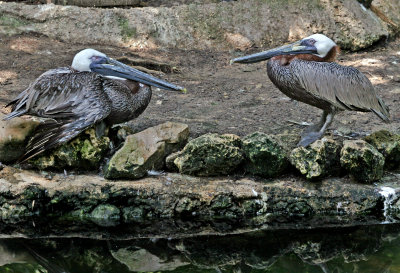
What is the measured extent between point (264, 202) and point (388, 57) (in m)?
4.38

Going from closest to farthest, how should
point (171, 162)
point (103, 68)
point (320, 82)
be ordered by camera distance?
1. point (171, 162)
2. point (320, 82)
3. point (103, 68)

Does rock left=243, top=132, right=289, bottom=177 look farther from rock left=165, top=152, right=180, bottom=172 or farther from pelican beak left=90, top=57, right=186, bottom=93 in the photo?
pelican beak left=90, top=57, right=186, bottom=93

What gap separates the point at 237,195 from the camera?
5.32 meters

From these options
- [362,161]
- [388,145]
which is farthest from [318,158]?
[388,145]

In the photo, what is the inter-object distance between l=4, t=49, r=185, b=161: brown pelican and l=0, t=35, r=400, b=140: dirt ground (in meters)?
0.53

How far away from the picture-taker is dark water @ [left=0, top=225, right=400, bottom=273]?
4699 millimetres

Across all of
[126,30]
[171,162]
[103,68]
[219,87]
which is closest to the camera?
[171,162]

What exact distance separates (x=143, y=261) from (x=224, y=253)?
0.63m

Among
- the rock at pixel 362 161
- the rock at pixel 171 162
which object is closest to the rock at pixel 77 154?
the rock at pixel 171 162

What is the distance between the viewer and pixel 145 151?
214 inches

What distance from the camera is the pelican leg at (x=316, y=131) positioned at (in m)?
5.69

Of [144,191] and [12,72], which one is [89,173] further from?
[12,72]

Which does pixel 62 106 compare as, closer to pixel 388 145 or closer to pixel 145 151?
pixel 145 151

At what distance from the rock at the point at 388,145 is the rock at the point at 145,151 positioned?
5.55ft
